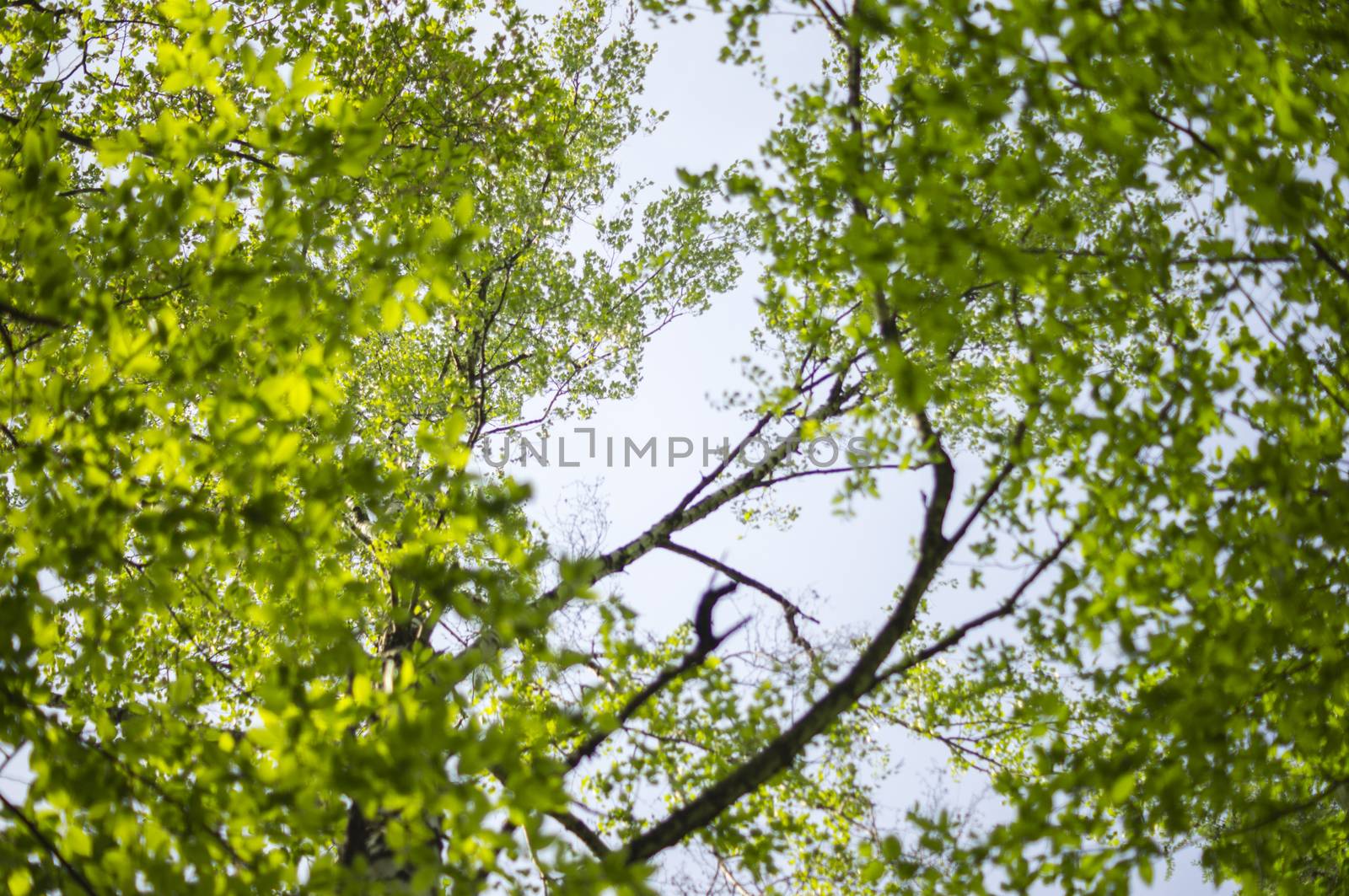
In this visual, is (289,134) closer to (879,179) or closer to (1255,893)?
(879,179)

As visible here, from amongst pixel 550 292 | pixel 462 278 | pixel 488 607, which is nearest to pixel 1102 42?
pixel 488 607

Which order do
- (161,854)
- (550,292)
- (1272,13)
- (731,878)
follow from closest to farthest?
(161,854), (1272,13), (731,878), (550,292)

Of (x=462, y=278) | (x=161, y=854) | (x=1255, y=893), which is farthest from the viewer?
(x=462, y=278)

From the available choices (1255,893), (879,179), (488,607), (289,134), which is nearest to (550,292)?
(289,134)

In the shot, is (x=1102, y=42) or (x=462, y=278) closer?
(x=1102, y=42)

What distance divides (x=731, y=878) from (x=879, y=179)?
4864mm

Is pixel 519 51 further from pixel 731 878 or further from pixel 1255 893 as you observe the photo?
pixel 1255 893

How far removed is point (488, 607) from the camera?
2.31 metres

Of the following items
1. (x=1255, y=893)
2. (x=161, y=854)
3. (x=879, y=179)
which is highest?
(x=879, y=179)

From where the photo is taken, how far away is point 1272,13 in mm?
3477

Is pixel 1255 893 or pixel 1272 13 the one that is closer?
pixel 1255 893

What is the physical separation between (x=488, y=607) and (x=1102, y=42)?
2.85 m

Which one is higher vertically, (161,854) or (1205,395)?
(1205,395)

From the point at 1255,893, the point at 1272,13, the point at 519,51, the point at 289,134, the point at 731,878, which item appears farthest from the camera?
the point at 519,51
